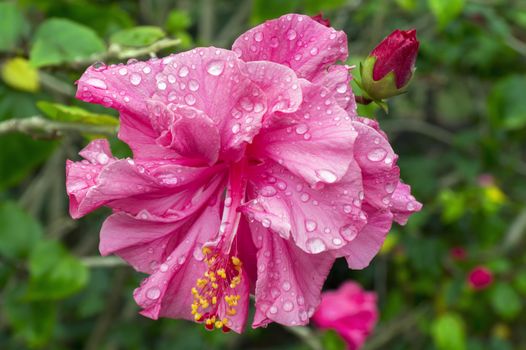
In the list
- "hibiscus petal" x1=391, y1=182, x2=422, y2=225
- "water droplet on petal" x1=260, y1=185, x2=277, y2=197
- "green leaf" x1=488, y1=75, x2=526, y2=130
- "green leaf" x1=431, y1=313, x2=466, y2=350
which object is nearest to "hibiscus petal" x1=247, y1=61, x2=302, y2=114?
"water droplet on petal" x1=260, y1=185, x2=277, y2=197

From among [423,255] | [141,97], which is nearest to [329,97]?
[141,97]

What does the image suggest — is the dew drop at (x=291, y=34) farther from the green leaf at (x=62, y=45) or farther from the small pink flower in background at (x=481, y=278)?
the small pink flower in background at (x=481, y=278)

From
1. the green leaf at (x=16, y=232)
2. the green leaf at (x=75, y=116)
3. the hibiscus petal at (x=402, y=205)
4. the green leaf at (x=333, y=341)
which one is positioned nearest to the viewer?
the hibiscus petal at (x=402, y=205)

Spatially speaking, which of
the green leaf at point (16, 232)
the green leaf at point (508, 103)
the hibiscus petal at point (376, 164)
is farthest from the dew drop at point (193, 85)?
the green leaf at point (508, 103)

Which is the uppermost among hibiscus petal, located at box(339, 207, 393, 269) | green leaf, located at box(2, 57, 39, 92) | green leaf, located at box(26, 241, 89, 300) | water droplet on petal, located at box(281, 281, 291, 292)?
hibiscus petal, located at box(339, 207, 393, 269)

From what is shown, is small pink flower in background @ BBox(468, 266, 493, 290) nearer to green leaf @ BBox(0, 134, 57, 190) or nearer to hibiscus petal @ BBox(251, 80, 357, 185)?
green leaf @ BBox(0, 134, 57, 190)

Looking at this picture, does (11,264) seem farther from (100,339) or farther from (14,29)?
(100,339)

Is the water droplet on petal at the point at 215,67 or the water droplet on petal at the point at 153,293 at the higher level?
the water droplet on petal at the point at 215,67

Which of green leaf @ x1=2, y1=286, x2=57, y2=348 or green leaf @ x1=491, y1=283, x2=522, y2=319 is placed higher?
green leaf @ x1=2, y1=286, x2=57, y2=348
